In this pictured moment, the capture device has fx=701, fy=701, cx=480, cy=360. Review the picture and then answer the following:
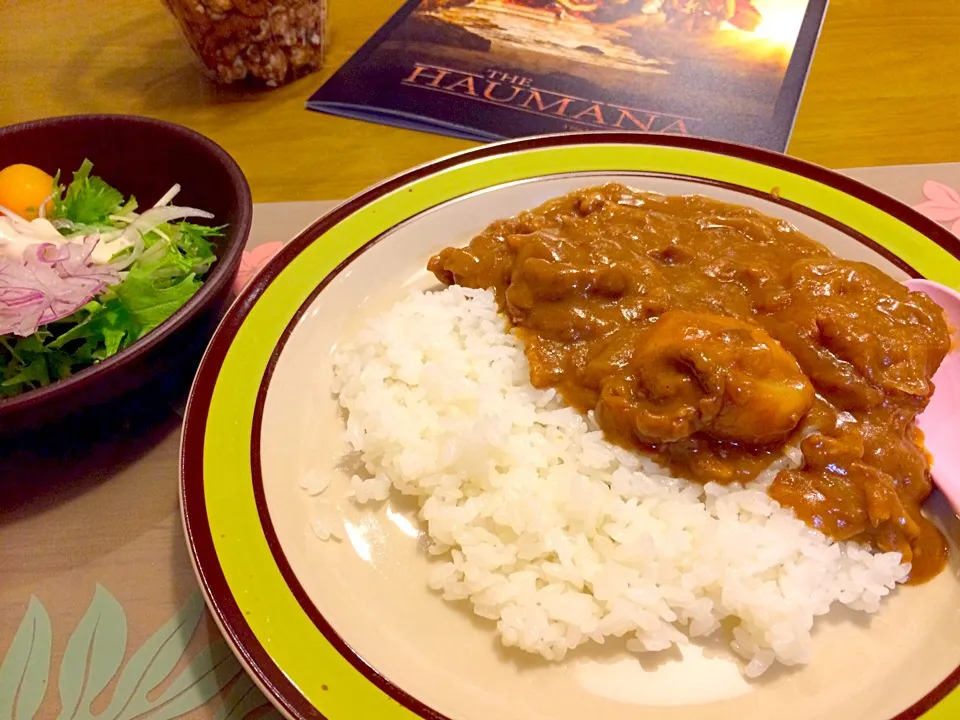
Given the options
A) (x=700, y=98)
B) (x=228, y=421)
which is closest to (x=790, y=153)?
(x=700, y=98)

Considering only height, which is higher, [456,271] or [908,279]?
[908,279]

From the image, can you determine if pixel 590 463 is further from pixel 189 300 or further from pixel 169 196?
pixel 169 196

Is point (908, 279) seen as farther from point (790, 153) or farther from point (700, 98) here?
point (700, 98)

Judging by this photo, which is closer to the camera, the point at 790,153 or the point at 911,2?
the point at 790,153

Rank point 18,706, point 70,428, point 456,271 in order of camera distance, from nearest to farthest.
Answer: point 18,706, point 70,428, point 456,271

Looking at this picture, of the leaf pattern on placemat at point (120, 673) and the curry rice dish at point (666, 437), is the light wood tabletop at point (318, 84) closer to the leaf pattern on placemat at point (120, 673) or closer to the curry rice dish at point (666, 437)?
the curry rice dish at point (666, 437)

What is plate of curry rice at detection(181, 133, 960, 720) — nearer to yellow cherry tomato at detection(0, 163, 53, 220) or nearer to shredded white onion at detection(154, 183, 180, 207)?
shredded white onion at detection(154, 183, 180, 207)
